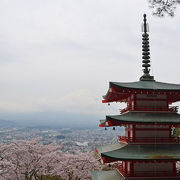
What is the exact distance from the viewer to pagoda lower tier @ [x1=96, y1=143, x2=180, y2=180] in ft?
50.5

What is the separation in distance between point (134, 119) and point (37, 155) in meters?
19.8

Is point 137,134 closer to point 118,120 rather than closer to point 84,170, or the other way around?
point 118,120

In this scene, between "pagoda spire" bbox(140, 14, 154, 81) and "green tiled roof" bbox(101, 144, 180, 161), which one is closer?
"green tiled roof" bbox(101, 144, 180, 161)

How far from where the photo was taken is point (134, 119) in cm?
1636

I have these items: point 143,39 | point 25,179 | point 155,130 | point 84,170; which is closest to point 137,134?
point 155,130

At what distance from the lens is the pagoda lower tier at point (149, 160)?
1541 cm

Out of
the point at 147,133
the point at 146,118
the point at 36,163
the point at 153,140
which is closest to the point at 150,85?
the point at 146,118

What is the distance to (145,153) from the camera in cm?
1582

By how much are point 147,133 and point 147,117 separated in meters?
Answer: 1.12

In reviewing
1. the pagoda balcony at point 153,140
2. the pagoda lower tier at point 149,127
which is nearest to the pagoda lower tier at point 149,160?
the pagoda balcony at point 153,140

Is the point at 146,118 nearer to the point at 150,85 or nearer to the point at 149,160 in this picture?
the point at 150,85

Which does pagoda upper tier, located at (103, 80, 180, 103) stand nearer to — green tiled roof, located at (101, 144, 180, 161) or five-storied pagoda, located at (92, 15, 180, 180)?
five-storied pagoda, located at (92, 15, 180, 180)

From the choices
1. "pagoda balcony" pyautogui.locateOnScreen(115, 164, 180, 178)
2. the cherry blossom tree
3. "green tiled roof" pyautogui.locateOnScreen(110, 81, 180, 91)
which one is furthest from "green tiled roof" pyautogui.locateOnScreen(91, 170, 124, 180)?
the cherry blossom tree

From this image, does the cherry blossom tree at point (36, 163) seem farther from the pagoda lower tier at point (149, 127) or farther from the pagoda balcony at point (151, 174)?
the pagoda lower tier at point (149, 127)
